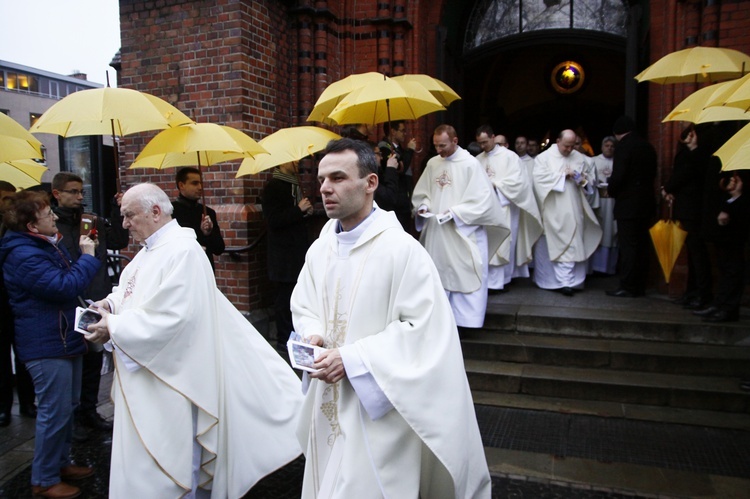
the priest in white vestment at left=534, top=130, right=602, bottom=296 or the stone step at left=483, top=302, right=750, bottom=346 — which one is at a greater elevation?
the priest in white vestment at left=534, top=130, right=602, bottom=296

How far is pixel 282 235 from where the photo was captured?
6051mm

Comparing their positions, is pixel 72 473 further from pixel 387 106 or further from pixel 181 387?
pixel 387 106

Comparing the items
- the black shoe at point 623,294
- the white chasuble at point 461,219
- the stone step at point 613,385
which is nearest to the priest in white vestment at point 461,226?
A: the white chasuble at point 461,219

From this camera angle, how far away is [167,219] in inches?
138

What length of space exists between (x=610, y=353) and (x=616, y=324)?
1.56 feet

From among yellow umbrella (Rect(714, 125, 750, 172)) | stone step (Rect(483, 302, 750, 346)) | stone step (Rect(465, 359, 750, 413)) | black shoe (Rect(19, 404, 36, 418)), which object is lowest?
black shoe (Rect(19, 404, 36, 418))

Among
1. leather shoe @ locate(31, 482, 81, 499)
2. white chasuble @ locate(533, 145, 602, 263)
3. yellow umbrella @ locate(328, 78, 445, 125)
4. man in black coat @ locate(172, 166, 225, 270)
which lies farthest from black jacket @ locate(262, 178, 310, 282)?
white chasuble @ locate(533, 145, 602, 263)

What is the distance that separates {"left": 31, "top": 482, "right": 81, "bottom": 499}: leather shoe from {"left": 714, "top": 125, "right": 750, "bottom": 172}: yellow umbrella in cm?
424

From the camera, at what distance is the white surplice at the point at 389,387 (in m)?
2.41

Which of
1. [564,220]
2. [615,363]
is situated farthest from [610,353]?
[564,220]

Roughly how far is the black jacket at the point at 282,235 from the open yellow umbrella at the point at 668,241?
365cm

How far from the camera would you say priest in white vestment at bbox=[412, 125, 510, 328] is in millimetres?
5945

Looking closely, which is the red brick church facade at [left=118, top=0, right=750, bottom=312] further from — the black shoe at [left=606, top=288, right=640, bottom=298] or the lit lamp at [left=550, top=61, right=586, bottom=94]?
the lit lamp at [left=550, top=61, right=586, bottom=94]

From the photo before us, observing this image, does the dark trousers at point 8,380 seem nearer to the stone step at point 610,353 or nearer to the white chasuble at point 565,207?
the stone step at point 610,353
